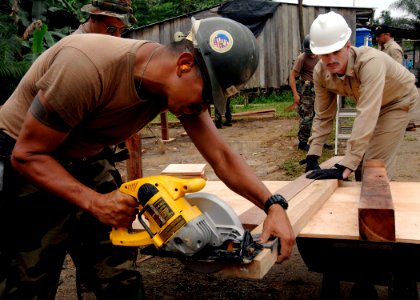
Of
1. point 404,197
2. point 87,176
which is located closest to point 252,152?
point 404,197

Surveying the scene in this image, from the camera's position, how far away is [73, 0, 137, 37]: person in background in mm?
4078

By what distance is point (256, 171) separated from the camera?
770 cm

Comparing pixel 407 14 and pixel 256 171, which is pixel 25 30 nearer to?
pixel 256 171

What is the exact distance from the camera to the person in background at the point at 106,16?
4.08 meters

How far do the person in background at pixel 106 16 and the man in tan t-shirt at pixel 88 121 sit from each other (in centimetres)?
190

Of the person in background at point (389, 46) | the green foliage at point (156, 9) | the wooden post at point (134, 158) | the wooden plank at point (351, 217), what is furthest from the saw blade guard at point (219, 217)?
the green foliage at point (156, 9)

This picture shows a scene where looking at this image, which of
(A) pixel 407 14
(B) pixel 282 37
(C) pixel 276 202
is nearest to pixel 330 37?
(C) pixel 276 202

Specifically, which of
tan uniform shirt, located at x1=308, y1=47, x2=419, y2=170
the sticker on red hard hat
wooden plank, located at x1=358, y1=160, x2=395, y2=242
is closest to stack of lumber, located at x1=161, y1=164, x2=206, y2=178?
tan uniform shirt, located at x1=308, y1=47, x2=419, y2=170

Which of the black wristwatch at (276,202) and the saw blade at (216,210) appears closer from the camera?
the saw blade at (216,210)

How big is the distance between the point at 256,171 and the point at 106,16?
415 centimetres

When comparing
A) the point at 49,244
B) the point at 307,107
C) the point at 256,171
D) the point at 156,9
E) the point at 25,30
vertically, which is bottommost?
the point at 256,171

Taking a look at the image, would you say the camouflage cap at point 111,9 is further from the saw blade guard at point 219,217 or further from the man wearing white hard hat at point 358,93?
the saw blade guard at point 219,217

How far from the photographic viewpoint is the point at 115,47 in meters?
2.08

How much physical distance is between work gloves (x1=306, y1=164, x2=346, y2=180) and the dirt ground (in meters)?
0.90
